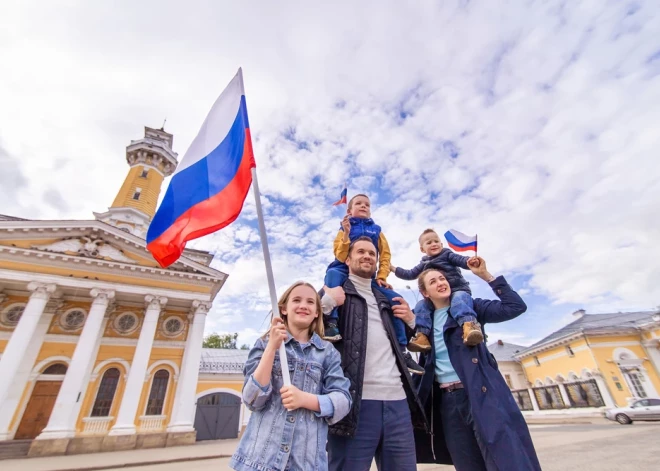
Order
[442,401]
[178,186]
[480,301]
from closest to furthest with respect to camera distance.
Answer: [442,401] → [480,301] → [178,186]

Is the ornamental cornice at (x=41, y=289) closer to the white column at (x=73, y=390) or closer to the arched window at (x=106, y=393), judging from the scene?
the white column at (x=73, y=390)

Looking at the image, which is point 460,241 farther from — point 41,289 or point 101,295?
point 41,289

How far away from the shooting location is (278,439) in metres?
1.73

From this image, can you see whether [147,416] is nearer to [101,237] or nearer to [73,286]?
[73,286]

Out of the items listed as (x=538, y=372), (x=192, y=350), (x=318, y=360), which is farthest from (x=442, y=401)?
(x=538, y=372)

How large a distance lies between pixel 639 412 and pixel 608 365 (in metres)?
8.21

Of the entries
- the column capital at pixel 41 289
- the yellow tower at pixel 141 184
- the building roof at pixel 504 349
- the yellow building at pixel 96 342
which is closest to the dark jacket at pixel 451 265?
the yellow building at pixel 96 342

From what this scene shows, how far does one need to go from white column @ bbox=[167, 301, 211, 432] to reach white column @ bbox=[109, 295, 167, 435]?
176 cm

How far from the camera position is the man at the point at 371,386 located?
205cm

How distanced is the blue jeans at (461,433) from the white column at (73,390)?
17.0 meters

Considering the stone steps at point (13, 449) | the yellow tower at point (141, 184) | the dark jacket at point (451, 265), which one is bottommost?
the stone steps at point (13, 449)

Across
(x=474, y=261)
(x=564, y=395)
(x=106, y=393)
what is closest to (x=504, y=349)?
(x=564, y=395)

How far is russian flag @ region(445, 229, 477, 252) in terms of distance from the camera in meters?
5.05

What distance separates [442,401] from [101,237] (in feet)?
66.9
